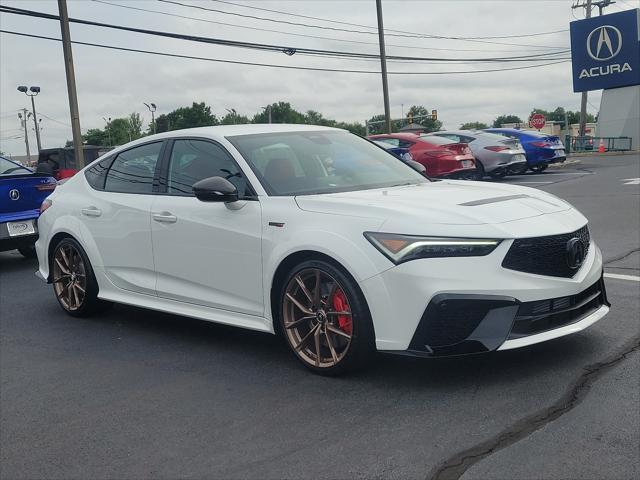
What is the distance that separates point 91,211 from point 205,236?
5.31 feet

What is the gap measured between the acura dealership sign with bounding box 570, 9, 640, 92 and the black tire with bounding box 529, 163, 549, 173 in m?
17.2

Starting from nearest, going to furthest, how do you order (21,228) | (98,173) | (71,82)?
(98,173) < (21,228) < (71,82)

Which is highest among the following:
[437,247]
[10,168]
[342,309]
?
[10,168]

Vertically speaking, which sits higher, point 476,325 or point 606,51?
point 606,51

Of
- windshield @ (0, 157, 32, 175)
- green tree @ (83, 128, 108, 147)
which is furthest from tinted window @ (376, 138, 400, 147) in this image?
green tree @ (83, 128, 108, 147)

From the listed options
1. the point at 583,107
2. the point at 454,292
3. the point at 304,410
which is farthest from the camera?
the point at 583,107

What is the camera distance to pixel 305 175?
5164 millimetres

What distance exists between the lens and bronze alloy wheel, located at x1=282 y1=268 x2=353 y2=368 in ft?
14.5

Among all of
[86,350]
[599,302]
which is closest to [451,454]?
[599,302]

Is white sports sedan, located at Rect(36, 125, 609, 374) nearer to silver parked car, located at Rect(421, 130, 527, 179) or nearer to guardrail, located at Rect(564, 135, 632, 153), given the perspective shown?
silver parked car, located at Rect(421, 130, 527, 179)

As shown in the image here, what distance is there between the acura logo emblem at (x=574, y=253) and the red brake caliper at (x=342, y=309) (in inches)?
52.1

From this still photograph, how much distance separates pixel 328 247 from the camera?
4.36 meters

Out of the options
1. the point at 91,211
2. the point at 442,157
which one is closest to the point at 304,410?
the point at 91,211

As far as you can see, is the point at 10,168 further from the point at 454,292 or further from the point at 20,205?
the point at 454,292
